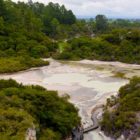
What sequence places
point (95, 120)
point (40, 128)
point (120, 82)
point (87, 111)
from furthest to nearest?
point (120, 82)
point (87, 111)
point (95, 120)
point (40, 128)

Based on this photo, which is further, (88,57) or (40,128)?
(88,57)

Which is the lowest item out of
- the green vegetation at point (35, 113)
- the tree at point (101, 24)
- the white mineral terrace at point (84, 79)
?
the white mineral terrace at point (84, 79)

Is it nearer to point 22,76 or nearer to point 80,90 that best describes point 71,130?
point 80,90

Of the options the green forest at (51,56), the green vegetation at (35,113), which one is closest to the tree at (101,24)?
the green forest at (51,56)

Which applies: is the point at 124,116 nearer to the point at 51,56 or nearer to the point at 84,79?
the point at 84,79

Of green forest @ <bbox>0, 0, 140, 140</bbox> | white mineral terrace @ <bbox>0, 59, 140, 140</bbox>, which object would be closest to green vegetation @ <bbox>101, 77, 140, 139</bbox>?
green forest @ <bbox>0, 0, 140, 140</bbox>

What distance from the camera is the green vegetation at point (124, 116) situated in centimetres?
2888

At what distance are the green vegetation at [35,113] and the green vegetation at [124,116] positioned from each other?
9.33 feet

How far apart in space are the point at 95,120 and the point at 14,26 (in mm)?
46580

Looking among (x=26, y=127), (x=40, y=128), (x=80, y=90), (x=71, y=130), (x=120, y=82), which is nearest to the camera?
(x=26, y=127)

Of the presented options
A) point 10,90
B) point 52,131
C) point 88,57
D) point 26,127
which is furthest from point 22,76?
point 26,127

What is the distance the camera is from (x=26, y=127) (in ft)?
72.3

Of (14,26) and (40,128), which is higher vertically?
(14,26)

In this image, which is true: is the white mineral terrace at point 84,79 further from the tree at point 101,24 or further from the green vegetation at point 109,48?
the tree at point 101,24
